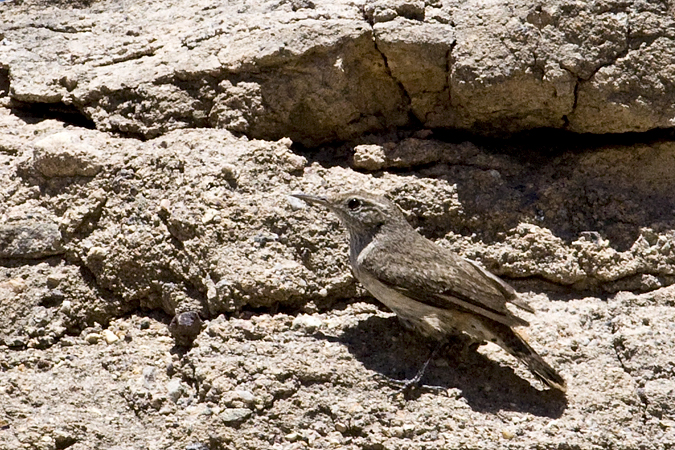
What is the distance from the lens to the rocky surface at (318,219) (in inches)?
197

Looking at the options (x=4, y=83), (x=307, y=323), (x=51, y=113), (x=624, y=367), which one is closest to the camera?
(x=624, y=367)

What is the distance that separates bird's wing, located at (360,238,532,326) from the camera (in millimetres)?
5254

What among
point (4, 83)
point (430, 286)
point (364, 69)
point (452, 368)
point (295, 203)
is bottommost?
point (452, 368)

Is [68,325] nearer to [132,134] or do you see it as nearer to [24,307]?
[24,307]

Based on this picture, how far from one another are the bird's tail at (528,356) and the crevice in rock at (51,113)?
299cm

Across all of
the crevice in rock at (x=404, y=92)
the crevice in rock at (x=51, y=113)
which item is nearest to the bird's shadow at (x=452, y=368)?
the crevice in rock at (x=404, y=92)

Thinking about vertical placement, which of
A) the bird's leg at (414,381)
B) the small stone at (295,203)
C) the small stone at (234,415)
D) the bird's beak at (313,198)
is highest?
Result: the bird's beak at (313,198)

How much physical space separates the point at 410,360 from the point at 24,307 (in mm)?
2250

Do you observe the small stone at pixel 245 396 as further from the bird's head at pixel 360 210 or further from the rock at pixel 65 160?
the rock at pixel 65 160

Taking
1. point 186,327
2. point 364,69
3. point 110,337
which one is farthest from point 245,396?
point 364,69

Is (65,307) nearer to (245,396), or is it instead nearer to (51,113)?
(245,396)

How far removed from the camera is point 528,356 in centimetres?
514

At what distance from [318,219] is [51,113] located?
2054 mm

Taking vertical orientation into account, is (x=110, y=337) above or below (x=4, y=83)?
below
